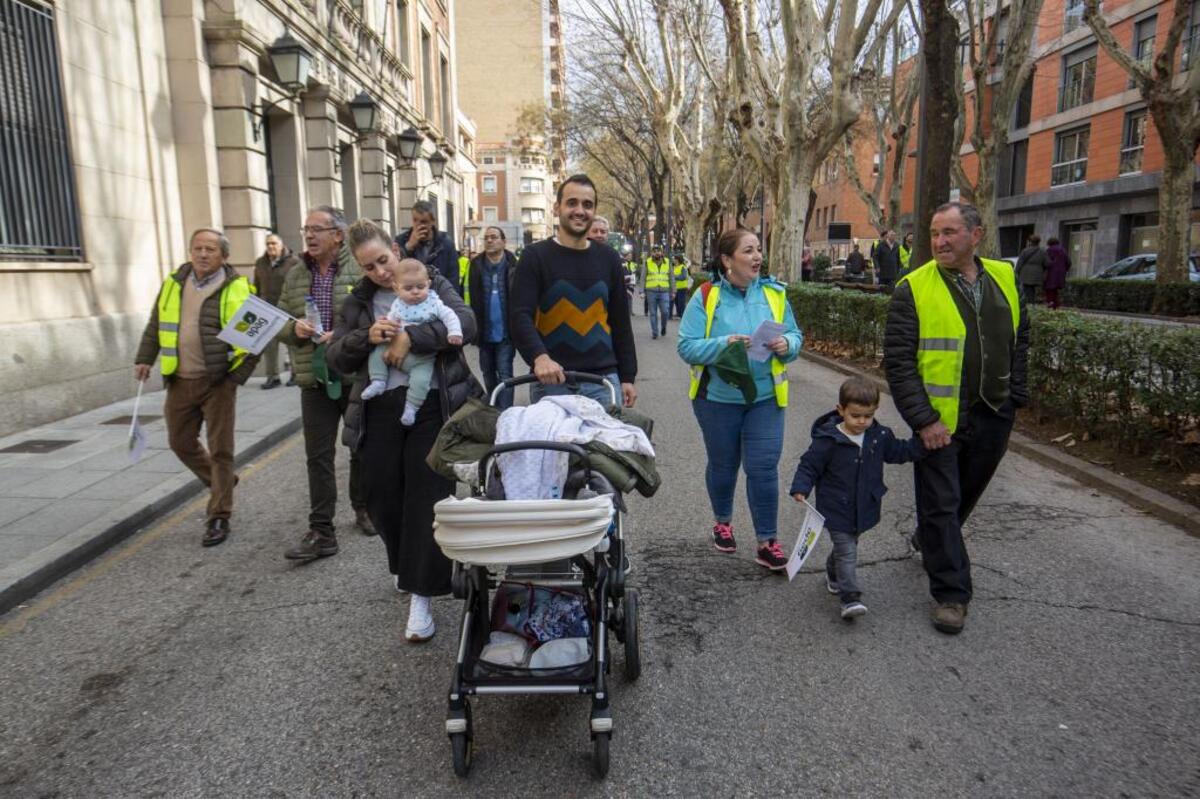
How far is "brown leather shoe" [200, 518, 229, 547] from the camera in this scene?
5266 mm

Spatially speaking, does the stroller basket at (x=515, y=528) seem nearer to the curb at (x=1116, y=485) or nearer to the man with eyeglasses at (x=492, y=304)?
the curb at (x=1116, y=485)

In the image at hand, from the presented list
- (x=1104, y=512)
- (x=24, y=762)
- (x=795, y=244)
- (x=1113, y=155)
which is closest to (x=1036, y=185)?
(x=1113, y=155)

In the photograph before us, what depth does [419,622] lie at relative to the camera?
3797mm

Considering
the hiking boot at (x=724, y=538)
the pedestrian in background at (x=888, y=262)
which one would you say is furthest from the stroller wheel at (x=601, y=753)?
the pedestrian in background at (x=888, y=262)

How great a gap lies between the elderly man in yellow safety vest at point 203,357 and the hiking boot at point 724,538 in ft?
10.2

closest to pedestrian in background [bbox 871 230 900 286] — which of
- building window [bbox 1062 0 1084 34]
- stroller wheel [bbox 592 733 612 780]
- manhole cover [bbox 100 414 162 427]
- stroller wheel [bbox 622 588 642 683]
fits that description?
manhole cover [bbox 100 414 162 427]

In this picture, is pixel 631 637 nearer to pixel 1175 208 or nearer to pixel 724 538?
pixel 724 538

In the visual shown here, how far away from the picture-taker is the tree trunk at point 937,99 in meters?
9.27

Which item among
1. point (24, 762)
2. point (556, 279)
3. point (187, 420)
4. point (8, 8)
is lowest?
point (24, 762)

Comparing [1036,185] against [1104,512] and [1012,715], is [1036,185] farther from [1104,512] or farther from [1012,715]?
[1012,715]

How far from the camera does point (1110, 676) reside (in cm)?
341

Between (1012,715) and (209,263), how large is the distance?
4.92 metres

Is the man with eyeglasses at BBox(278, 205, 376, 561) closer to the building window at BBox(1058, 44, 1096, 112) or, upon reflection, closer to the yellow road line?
the yellow road line

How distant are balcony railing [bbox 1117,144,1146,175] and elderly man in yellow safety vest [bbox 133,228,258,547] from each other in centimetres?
3506
